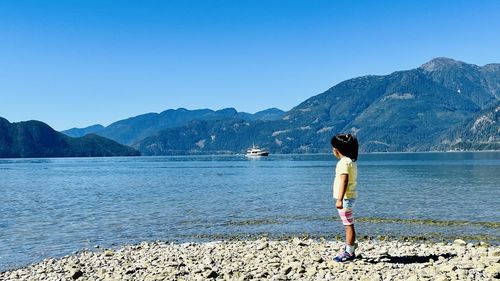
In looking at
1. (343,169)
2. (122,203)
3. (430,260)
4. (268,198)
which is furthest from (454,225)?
(122,203)

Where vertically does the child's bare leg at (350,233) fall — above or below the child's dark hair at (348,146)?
below

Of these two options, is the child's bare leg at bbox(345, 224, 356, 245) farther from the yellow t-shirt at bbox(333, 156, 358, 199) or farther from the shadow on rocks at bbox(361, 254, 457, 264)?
the shadow on rocks at bbox(361, 254, 457, 264)

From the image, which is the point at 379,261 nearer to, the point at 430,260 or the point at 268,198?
the point at 430,260

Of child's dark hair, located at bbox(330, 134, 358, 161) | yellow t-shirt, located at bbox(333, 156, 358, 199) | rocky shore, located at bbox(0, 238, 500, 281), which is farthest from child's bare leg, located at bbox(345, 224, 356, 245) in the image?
child's dark hair, located at bbox(330, 134, 358, 161)

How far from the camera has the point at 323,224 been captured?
A: 33.5m

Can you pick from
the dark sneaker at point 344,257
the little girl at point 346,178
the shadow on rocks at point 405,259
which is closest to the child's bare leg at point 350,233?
the little girl at point 346,178

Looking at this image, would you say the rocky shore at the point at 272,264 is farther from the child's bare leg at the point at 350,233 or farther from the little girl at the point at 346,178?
the little girl at the point at 346,178

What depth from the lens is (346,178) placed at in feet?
50.8

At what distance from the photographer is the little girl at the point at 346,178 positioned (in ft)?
50.9

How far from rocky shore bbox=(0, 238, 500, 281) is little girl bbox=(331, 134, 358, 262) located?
1653mm

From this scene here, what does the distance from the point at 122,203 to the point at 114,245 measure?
24943 mm

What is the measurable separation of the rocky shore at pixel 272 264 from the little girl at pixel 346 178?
5.42 ft

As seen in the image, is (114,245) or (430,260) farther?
(114,245)

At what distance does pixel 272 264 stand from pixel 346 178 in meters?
4.52
